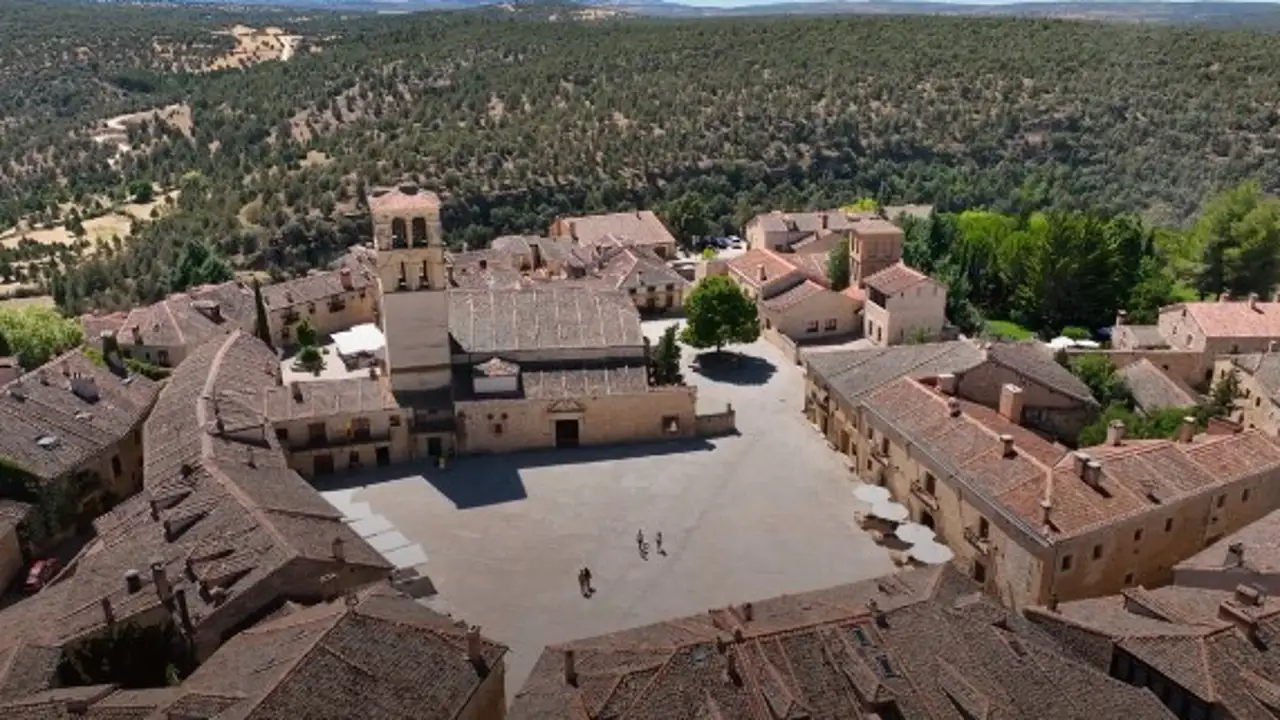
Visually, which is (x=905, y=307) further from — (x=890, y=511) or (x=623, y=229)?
(x=623, y=229)

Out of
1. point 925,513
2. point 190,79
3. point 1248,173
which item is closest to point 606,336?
point 925,513

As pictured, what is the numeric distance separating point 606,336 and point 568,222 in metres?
43.0

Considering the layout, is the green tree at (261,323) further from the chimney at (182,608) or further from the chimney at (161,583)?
the chimney at (182,608)

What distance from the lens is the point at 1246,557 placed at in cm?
3950

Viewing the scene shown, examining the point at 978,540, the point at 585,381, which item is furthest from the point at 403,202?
the point at 978,540

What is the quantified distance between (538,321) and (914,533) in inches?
981

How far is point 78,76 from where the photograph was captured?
175 metres

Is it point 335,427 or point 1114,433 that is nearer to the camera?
point 1114,433

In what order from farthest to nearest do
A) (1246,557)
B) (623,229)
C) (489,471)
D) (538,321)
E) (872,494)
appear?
(623,229) → (538,321) → (489,471) → (872,494) → (1246,557)

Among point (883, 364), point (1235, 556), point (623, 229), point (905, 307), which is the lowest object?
point (1235, 556)

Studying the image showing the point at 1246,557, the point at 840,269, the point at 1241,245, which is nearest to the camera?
the point at 1246,557

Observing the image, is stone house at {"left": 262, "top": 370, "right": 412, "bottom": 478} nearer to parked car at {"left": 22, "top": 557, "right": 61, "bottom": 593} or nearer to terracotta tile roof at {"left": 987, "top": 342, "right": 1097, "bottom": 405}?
parked car at {"left": 22, "top": 557, "right": 61, "bottom": 593}

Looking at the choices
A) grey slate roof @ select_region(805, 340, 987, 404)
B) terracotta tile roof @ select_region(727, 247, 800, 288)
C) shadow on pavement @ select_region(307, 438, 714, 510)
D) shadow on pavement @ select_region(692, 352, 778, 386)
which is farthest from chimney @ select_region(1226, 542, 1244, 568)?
terracotta tile roof @ select_region(727, 247, 800, 288)

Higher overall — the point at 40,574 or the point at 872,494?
the point at 872,494
